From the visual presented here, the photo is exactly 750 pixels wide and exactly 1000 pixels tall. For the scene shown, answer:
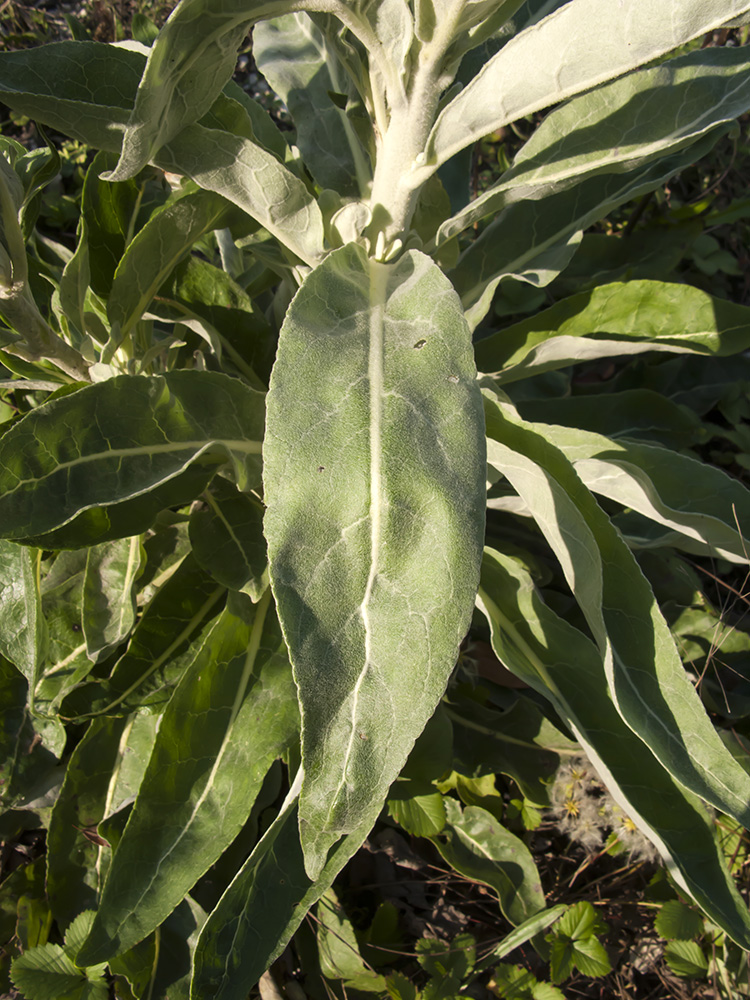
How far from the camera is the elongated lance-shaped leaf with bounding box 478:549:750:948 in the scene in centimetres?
119

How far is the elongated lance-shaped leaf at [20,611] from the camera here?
1261 mm

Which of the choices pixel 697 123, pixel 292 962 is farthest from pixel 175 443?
pixel 292 962

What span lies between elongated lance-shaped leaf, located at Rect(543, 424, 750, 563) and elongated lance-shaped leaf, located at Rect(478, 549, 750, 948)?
28 cm

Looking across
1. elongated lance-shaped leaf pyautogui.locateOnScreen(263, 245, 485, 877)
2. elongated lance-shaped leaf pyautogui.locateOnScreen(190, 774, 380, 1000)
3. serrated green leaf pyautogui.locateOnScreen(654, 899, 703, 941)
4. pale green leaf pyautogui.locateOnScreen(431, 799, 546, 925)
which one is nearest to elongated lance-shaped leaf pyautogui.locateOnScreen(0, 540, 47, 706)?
elongated lance-shaped leaf pyautogui.locateOnScreen(190, 774, 380, 1000)

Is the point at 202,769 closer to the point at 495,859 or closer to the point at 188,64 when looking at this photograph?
the point at 495,859

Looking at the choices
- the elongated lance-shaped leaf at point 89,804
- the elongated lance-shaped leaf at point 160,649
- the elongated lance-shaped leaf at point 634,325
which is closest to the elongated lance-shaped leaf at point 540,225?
Answer: the elongated lance-shaped leaf at point 634,325

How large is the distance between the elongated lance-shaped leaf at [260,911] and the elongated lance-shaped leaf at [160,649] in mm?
436

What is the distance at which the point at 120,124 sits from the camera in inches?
46.2

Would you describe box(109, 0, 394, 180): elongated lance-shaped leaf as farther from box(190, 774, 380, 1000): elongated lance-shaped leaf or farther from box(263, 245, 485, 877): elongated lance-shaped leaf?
→ box(190, 774, 380, 1000): elongated lance-shaped leaf

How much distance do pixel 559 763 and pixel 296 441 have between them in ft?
4.63

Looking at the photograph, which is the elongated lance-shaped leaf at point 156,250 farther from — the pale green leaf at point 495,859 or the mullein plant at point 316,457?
the pale green leaf at point 495,859

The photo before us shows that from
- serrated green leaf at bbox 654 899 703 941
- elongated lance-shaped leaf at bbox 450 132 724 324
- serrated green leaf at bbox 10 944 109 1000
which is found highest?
elongated lance-shaped leaf at bbox 450 132 724 324

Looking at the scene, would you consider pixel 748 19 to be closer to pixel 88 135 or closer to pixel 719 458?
pixel 88 135

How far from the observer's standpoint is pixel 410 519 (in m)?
0.86
